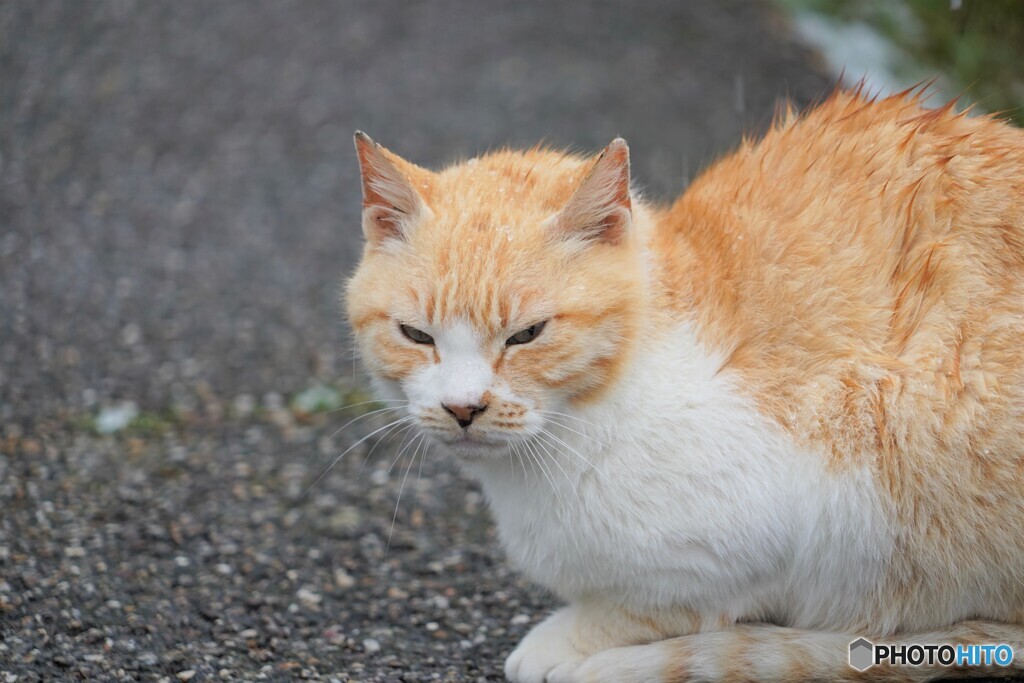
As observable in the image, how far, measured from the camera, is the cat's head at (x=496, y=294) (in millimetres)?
2367

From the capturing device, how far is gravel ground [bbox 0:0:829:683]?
10.1 ft

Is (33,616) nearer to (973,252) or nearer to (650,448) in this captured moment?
(650,448)

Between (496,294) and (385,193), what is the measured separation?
0.44 m

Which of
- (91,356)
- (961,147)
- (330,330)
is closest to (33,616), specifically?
(91,356)

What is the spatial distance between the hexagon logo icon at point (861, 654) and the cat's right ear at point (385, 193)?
1.50 metres

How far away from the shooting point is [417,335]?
2475 millimetres

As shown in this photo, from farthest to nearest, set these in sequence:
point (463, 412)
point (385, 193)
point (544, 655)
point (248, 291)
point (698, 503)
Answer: point (248, 291) < point (544, 655) < point (385, 193) < point (698, 503) < point (463, 412)

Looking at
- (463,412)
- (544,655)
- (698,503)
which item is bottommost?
(544,655)

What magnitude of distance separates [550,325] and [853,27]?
505 centimetres

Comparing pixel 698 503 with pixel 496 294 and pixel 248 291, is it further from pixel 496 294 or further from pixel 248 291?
pixel 248 291

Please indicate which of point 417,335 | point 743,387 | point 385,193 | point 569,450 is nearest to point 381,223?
point 385,193

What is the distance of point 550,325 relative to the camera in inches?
94.1

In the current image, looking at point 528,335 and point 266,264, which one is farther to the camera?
point 266,264

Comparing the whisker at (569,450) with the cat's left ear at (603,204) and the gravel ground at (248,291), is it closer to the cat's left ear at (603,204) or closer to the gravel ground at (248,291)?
the cat's left ear at (603,204)
